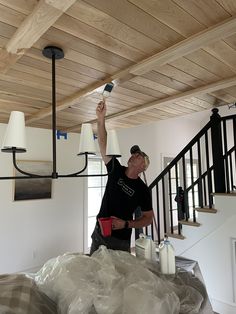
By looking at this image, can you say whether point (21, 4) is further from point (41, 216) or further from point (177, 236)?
point (41, 216)

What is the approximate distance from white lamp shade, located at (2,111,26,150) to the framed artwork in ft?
8.46

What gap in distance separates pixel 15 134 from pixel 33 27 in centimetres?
58

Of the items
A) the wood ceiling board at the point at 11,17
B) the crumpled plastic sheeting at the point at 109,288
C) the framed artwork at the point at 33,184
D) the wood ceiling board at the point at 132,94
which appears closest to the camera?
the crumpled plastic sheeting at the point at 109,288

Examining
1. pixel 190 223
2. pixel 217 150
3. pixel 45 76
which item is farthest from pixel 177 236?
pixel 45 76

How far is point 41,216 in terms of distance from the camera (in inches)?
158

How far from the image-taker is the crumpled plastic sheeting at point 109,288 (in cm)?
92

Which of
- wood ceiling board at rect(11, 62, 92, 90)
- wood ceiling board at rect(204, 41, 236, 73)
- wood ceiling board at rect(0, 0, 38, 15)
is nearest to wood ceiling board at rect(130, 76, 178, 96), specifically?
wood ceiling board at rect(11, 62, 92, 90)

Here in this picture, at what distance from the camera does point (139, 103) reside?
282 cm

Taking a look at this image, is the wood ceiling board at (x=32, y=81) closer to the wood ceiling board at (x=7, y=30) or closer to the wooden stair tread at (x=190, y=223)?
the wood ceiling board at (x=7, y=30)

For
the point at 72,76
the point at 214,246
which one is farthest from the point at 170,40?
the point at 214,246

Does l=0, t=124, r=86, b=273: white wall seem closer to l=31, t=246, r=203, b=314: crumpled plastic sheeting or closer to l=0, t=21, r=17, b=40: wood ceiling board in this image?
l=0, t=21, r=17, b=40: wood ceiling board

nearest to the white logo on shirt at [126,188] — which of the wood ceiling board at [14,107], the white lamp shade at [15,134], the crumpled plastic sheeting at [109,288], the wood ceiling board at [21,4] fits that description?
the crumpled plastic sheeting at [109,288]

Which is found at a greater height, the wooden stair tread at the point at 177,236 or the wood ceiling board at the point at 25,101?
the wood ceiling board at the point at 25,101

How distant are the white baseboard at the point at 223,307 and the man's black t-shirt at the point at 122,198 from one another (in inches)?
57.8
